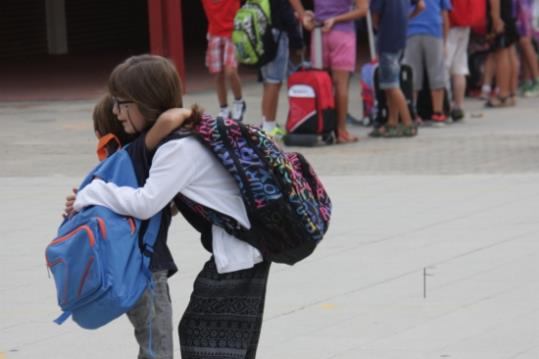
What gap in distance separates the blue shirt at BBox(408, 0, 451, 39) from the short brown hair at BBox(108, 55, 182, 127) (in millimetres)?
9404

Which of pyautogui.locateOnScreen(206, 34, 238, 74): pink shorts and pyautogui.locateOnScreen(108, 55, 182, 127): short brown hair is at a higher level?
pyautogui.locateOnScreen(108, 55, 182, 127): short brown hair

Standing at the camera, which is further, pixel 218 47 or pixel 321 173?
pixel 218 47

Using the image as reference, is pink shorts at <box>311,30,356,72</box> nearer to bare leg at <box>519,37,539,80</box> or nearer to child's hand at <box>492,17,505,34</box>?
child's hand at <box>492,17,505,34</box>

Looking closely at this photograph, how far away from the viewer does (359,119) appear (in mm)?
14203

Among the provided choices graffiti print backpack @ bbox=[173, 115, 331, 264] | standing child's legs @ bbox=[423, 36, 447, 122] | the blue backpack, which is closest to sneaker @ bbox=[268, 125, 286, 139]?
standing child's legs @ bbox=[423, 36, 447, 122]

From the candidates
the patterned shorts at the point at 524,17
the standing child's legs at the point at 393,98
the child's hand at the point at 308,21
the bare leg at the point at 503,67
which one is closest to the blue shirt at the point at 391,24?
the standing child's legs at the point at 393,98

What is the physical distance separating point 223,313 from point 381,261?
3.29m

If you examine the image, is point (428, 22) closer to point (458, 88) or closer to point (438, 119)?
point (438, 119)

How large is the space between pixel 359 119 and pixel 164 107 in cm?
1031

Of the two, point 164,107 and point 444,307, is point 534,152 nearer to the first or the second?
point 444,307

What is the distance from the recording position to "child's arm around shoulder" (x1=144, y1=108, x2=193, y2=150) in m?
3.91

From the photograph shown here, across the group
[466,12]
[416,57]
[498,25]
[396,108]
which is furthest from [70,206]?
[498,25]

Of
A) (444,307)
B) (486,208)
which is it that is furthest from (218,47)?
(444,307)

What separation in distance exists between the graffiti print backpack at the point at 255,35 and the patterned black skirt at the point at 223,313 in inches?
317
